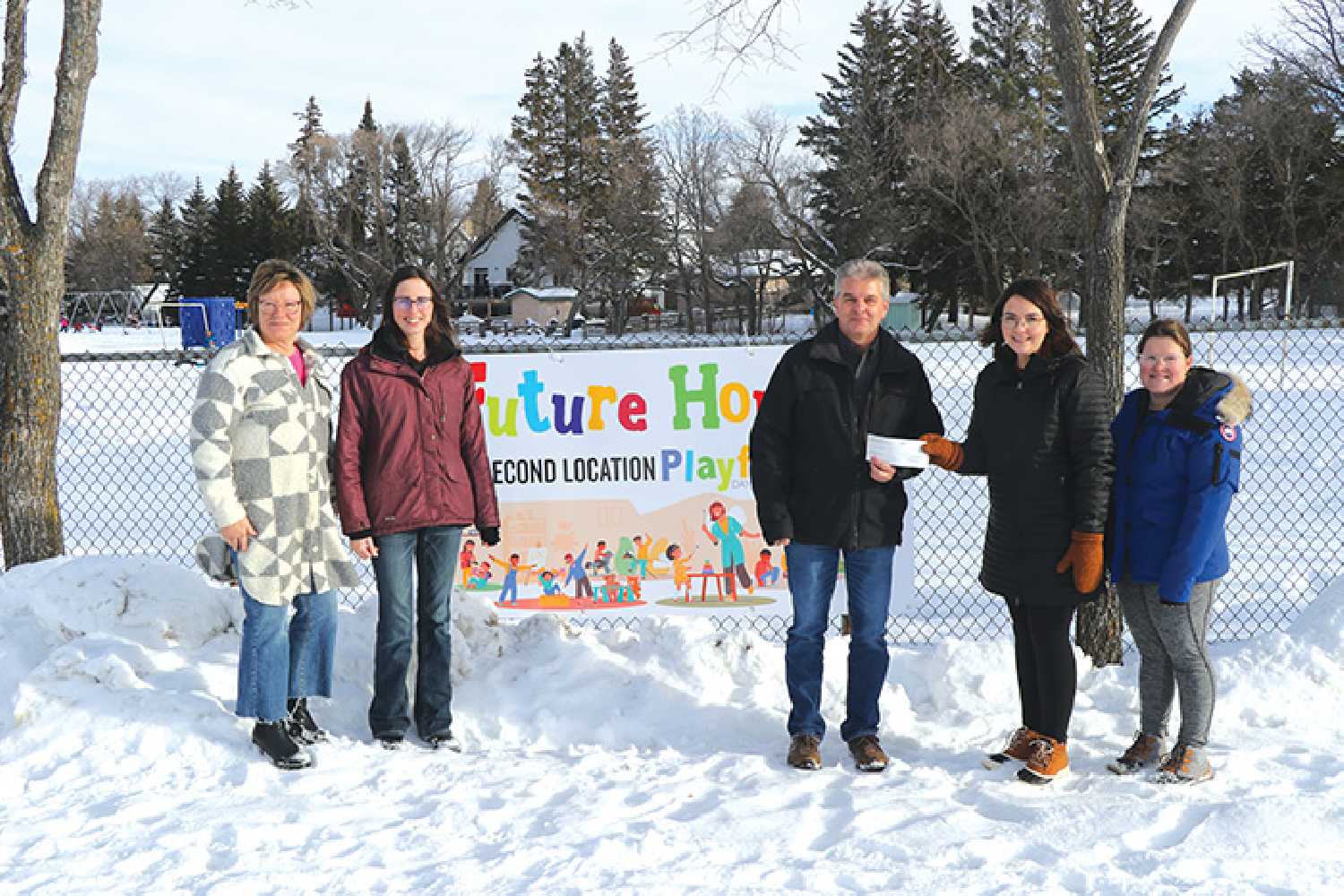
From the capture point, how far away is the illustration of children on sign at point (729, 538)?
475 centimetres

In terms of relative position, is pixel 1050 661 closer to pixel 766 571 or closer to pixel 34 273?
pixel 766 571

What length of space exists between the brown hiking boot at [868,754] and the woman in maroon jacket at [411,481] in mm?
1501

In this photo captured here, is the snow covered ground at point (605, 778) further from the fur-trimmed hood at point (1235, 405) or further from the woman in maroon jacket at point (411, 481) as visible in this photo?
the fur-trimmed hood at point (1235, 405)

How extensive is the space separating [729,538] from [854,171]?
37.6 m

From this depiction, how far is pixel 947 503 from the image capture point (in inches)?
351

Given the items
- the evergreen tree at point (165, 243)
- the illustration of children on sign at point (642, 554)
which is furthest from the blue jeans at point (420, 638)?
the evergreen tree at point (165, 243)

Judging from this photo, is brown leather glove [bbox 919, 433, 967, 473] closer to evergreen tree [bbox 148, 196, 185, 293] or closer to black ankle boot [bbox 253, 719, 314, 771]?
black ankle boot [bbox 253, 719, 314, 771]

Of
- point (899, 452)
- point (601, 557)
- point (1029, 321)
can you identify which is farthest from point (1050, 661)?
point (601, 557)

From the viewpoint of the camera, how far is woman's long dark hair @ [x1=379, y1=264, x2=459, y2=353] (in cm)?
379

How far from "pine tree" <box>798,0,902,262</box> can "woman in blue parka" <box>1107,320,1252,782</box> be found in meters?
35.0

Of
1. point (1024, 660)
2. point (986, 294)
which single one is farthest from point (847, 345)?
point (986, 294)

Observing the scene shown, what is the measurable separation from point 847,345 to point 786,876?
5.80 feet

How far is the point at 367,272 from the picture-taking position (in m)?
54.2

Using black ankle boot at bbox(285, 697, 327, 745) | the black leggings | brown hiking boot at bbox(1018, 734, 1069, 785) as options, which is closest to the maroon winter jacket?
black ankle boot at bbox(285, 697, 327, 745)
